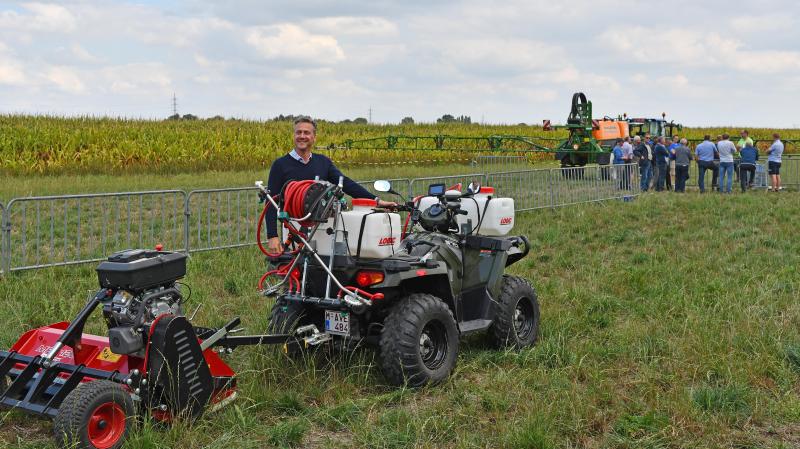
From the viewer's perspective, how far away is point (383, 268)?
17.1ft

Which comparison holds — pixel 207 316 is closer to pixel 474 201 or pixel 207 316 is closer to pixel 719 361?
pixel 474 201

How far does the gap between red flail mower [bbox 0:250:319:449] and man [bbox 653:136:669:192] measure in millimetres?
17780

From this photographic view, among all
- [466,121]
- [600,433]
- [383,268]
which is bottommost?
[600,433]

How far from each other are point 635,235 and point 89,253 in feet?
25.4

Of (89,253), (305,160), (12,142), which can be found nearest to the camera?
(305,160)

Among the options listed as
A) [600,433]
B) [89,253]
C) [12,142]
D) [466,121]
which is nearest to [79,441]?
[600,433]

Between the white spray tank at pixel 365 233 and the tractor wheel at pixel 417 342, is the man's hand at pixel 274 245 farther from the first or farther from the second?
the tractor wheel at pixel 417 342

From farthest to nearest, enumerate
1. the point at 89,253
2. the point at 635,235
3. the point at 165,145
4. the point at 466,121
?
the point at 466,121, the point at 165,145, the point at 635,235, the point at 89,253

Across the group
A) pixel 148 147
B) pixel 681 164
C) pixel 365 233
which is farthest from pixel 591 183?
pixel 148 147

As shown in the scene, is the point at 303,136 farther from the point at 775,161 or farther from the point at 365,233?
the point at 775,161

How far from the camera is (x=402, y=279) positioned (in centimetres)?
526

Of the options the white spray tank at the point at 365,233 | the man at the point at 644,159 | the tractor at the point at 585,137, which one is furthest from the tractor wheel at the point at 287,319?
the tractor at the point at 585,137

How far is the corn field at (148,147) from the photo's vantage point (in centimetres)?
2175

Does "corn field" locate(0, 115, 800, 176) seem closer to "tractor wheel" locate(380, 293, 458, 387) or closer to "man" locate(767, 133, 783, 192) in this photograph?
"man" locate(767, 133, 783, 192)
